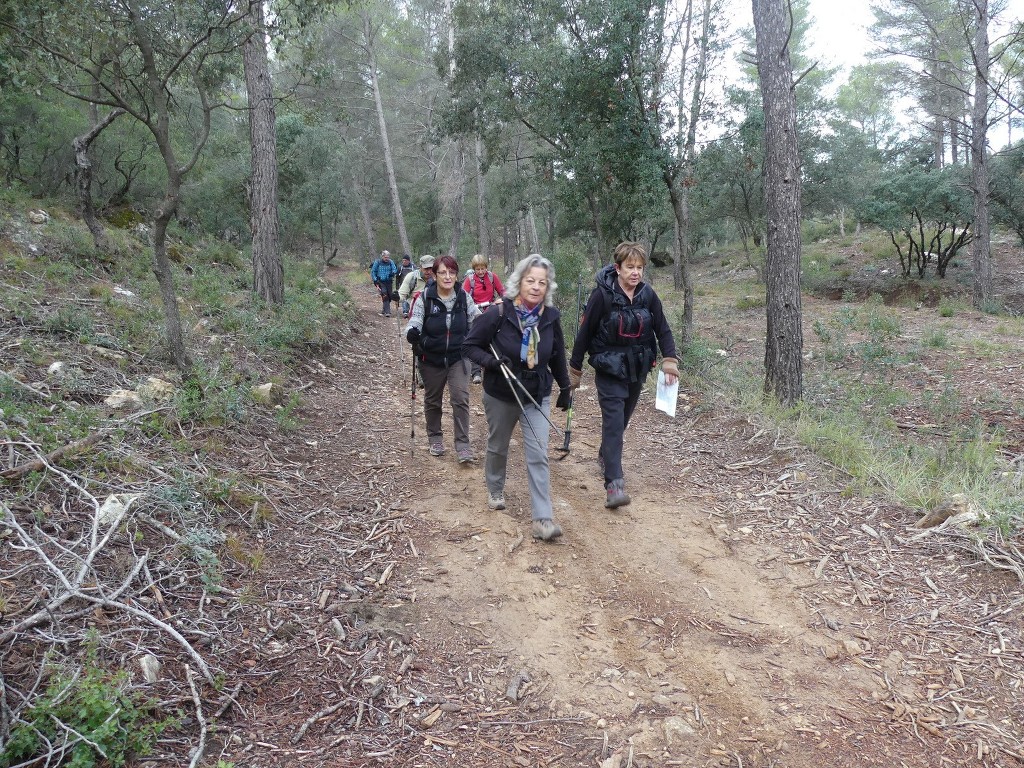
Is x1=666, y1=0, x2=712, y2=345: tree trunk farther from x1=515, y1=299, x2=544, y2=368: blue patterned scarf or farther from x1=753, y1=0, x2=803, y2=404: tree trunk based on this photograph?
x1=515, y1=299, x2=544, y2=368: blue patterned scarf

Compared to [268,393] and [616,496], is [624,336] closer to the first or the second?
[616,496]

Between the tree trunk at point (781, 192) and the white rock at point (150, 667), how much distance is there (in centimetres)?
625

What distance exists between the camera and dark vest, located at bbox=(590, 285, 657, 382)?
4867mm

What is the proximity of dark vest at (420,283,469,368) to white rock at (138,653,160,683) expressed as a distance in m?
3.74

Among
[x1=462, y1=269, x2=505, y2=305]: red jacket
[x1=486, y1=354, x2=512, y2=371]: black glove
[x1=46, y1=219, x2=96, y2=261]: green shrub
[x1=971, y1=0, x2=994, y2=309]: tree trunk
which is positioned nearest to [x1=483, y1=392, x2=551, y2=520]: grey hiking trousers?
[x1=486, y1=354, x2=512, y2=371]: black glove

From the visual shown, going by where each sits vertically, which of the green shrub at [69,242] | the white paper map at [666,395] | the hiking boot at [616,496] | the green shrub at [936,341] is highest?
the green shrub at [69,242]

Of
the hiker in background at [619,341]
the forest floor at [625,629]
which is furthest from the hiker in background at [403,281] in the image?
the hiker in background at [619,341]

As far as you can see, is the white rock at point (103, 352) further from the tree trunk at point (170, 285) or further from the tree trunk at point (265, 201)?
the tree trunk at point (265, 201)

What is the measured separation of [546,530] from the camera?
173 inches

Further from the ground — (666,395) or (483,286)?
(483,286)

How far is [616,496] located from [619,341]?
50.5 inches

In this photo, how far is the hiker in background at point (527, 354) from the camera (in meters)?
4.53

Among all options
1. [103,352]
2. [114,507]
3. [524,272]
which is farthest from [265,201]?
[114,507]

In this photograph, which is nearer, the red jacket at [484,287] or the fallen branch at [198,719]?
the fallen branch at [198,719]
